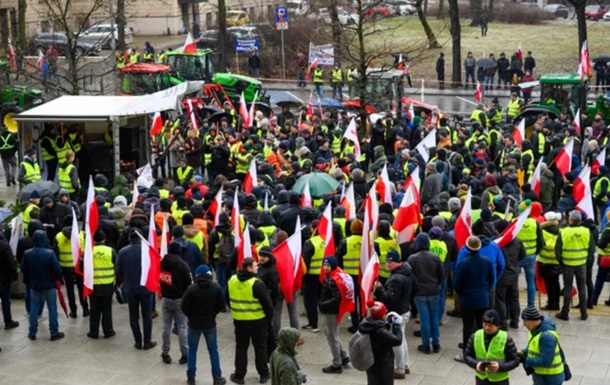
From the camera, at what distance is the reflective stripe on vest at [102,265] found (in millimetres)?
15344

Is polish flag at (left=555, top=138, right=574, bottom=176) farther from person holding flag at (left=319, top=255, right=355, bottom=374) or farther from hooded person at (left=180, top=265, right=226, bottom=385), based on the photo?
hooded person at (left=180, top=265, right=226, bottom=385)

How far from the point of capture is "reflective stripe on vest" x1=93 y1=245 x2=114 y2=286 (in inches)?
604

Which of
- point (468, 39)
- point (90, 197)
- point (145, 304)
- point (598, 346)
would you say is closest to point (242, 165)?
point (90, 197)

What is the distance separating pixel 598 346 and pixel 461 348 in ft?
5.85

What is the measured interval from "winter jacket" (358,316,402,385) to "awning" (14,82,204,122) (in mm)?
12767

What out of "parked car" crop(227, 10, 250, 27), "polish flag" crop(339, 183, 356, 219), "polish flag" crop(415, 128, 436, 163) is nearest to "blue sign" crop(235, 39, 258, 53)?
"parked car" crop(227, 10, 250, 27)

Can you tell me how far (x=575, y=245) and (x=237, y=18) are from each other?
51.6 metres

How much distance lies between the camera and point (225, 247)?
1619cm

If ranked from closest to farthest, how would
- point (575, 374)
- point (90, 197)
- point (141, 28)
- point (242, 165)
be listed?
1. point (575, 374)
2. point (90, 197)
3. point (242, 165)
4. point (141, 28)

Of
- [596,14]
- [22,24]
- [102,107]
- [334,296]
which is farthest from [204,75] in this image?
[596,14]

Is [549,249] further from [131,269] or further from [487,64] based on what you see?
[487,64]

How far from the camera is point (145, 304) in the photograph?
15102 mm

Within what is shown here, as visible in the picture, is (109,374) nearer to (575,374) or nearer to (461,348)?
(461,348)

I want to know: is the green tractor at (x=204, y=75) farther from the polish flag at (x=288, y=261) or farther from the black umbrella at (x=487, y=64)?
the polish flag at (x=288, y=261)
